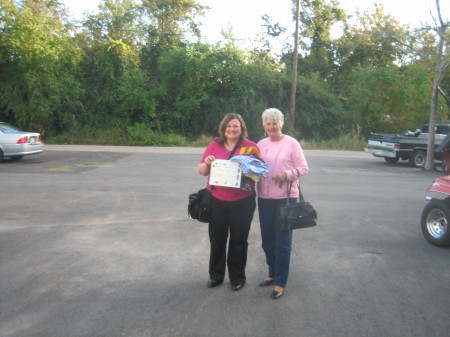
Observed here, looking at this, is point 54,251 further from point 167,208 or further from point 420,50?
point 420,50

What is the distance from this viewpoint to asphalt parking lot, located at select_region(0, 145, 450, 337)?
12.0 feet

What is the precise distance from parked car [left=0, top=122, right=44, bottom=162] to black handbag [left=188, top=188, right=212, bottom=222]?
12469 mm

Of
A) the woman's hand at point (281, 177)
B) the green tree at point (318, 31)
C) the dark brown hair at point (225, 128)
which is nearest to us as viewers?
→ the woman's hand at point (281, 177)

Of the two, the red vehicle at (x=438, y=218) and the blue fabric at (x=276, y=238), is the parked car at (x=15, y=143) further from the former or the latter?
the red vehicle at (x=438, y=218)

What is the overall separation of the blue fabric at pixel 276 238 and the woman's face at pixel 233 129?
67cm

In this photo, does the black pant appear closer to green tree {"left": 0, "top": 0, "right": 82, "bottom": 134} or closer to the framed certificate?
the framed certificate

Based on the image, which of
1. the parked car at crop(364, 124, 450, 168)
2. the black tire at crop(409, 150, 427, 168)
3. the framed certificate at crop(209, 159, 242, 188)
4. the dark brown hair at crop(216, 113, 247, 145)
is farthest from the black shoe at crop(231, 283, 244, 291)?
the black tire at crop(409, 150, 427, 168)

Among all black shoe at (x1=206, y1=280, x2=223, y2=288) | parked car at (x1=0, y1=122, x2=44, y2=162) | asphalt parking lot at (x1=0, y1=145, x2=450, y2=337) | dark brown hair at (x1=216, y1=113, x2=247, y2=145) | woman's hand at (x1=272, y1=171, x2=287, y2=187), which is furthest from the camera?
parked car at (x1=0, y1=122, x2=44, y2=162)

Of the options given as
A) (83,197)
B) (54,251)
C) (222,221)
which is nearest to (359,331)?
(222,221)

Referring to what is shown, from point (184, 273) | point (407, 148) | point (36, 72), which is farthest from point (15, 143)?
point (407, 148)

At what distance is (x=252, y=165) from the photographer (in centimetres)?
405

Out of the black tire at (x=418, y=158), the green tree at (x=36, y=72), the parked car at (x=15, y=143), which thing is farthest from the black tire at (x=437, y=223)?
the green tree at (x=36, y=72)

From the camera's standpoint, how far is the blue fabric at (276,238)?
14.0 ft

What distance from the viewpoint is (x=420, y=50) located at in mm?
16406
